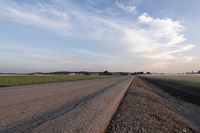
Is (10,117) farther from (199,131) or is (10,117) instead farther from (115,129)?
(199,131)

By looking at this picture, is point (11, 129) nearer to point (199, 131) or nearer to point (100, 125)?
point (100, 125)

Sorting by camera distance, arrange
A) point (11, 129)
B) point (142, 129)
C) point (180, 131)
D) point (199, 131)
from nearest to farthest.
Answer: point (11, 129), point (142, 129), point (180, 131), point (199, 131)

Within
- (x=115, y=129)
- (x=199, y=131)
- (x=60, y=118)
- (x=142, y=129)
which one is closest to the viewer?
(x=115, y=129)

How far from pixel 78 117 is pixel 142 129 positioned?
2.48 meters

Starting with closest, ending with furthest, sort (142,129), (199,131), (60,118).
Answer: (142,129), (60,118), (199,131)

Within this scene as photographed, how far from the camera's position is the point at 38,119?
8.88m

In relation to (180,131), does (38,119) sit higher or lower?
higher

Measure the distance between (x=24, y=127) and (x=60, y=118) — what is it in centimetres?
188

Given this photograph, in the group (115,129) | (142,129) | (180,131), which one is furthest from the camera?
(180,131)

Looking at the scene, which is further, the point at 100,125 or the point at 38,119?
the point at 38,119

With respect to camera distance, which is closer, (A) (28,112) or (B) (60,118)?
(B) (60,118)

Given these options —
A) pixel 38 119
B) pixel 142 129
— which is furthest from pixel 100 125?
pixel 38 119

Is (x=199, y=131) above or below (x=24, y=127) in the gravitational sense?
below

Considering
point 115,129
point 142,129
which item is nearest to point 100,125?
point 115,129
